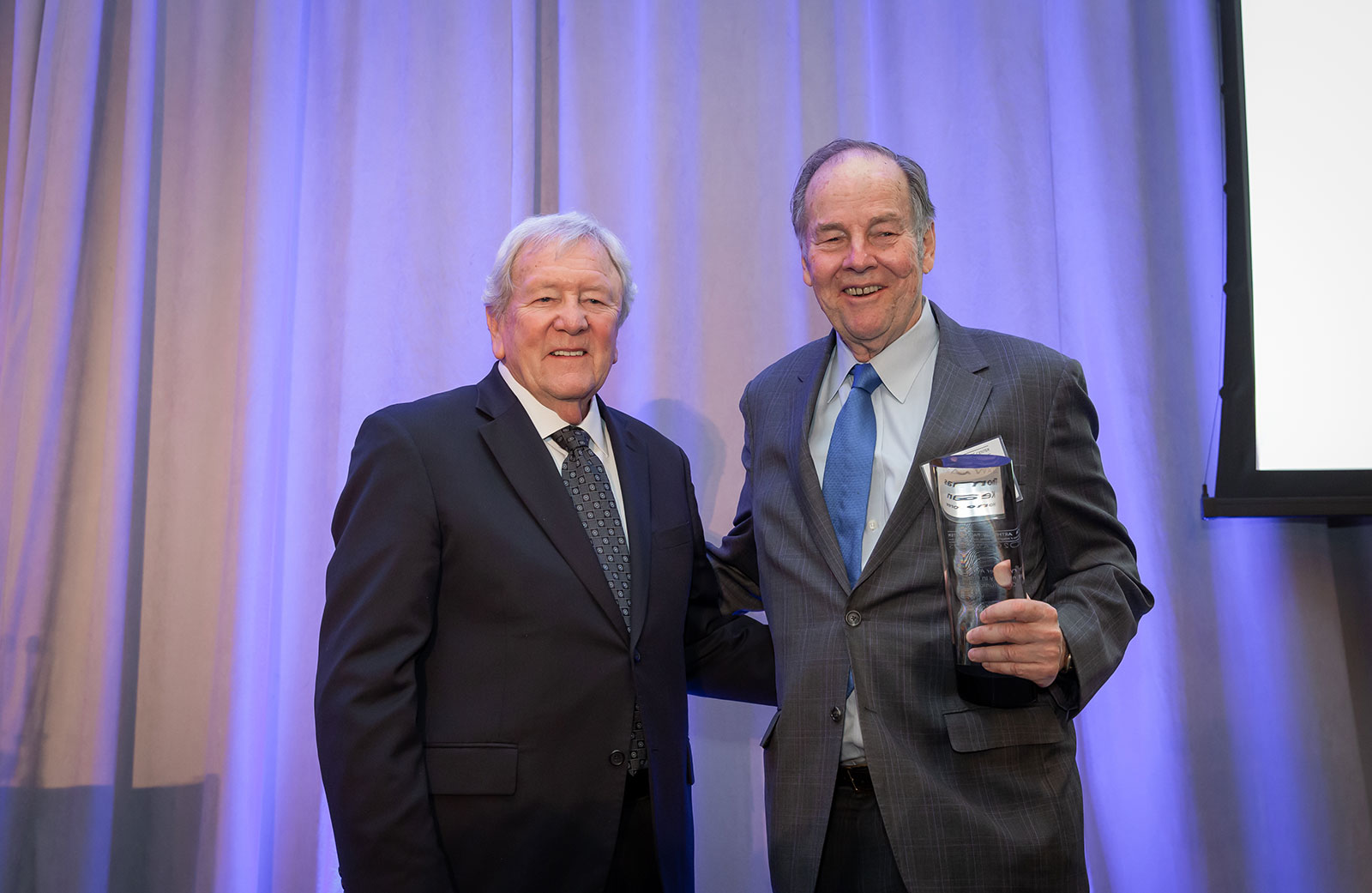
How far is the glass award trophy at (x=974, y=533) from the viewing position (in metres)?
1.21

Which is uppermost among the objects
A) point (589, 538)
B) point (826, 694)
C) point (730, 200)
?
point (730, 200)

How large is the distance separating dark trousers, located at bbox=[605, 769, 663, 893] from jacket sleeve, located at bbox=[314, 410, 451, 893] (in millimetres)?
290

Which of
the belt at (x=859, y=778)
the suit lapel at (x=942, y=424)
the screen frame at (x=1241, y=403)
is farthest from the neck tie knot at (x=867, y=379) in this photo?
the screen frame at (x=1241, y=403)

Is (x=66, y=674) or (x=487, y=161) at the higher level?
(x=487, y=161)

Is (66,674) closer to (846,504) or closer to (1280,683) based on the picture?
(846,504)

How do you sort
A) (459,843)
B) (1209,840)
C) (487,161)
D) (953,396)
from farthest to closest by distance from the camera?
(487,161) < (1209,840) < (953,396) < (459,843)

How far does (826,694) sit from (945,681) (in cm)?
19

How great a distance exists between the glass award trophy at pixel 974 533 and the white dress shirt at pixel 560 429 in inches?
23.5

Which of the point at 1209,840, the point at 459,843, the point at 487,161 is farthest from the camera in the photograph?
the point at 487,161

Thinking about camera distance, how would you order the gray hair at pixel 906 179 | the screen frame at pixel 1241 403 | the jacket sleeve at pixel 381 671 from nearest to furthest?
the jacket sleeve at pixel 381 671 < the gray hair at pixel 906 179 < the screen frame at pixel 1241 403

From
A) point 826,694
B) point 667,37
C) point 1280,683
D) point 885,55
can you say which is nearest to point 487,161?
point 667,37

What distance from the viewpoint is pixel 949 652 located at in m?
1.40

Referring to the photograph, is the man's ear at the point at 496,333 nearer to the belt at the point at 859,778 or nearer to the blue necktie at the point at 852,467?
the blue necktie at the point at 852,467

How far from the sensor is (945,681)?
1.40 metres
